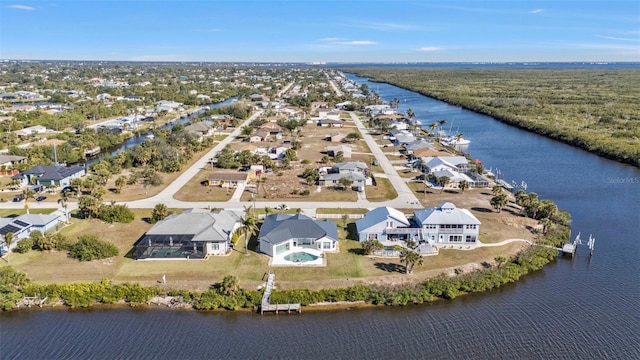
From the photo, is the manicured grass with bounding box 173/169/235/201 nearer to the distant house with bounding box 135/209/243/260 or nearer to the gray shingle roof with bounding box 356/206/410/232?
the distant house with bounding box 135/209/243/260

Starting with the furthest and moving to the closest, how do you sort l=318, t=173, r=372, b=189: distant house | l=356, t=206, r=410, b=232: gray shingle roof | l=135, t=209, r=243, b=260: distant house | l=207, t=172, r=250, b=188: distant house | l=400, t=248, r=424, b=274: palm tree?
l=207, t=172, r=250, b=188: distant house → l=318, t=173, r=372, b=189: distant house → l=356, t=206, r=410, b=232: gray shingle roof → l=135, t=209, r=243, b=260: distant house → l=400, t=248, r=424, b=274: palm tree

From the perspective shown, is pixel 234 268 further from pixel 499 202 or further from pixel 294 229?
pixel 499 202

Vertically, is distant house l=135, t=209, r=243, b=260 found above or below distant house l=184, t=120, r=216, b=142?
below

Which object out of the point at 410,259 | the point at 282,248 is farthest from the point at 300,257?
the point at 410,259

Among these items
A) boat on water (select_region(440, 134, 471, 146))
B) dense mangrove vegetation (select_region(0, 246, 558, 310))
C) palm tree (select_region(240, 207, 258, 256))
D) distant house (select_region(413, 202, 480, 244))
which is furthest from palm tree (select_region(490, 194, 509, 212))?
boat on water (select_region(440, 134, 471, 146))

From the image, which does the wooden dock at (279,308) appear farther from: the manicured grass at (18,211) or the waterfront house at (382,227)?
the manicured grass at (18,211)

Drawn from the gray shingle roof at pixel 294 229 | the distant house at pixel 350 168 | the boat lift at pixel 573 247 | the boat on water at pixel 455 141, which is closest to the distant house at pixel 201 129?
the distant house at pixel 350 168
